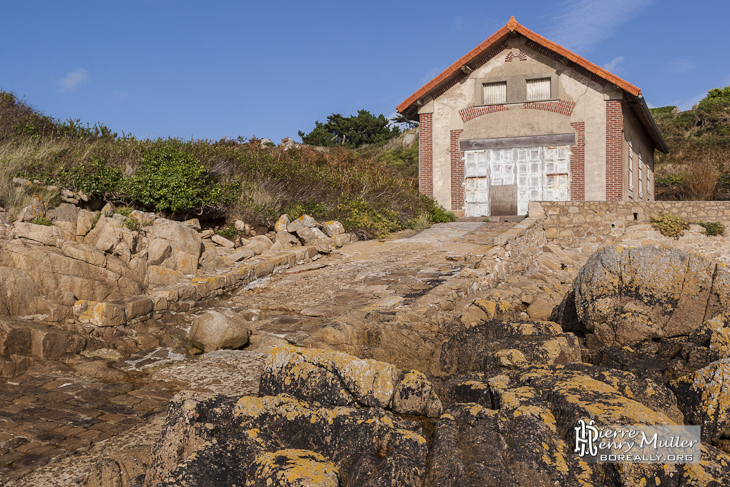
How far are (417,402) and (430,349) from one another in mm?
1560

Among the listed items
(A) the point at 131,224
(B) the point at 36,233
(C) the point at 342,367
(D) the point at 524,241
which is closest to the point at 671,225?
(D) the point at 524,241

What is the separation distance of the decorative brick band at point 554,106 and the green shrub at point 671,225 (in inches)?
184

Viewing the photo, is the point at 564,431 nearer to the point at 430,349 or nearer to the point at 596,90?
the point at 430,349

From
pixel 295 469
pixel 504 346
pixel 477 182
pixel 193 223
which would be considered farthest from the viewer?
pixel 477 182

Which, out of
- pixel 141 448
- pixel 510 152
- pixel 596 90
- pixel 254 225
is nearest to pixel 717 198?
pixel 596 90

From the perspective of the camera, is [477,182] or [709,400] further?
[477,182]

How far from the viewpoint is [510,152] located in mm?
17328

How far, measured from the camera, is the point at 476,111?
57.7ft

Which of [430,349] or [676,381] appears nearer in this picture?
[676,381]

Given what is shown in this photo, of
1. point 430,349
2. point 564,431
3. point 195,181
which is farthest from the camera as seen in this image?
point 195,181

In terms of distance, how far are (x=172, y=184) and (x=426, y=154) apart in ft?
31.5

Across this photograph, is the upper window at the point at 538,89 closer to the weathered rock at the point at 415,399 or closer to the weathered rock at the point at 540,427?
the weathered rock at the point at 540,427

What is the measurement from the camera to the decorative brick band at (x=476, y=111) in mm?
17344

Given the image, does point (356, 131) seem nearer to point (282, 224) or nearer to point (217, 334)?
point (282, 224)
